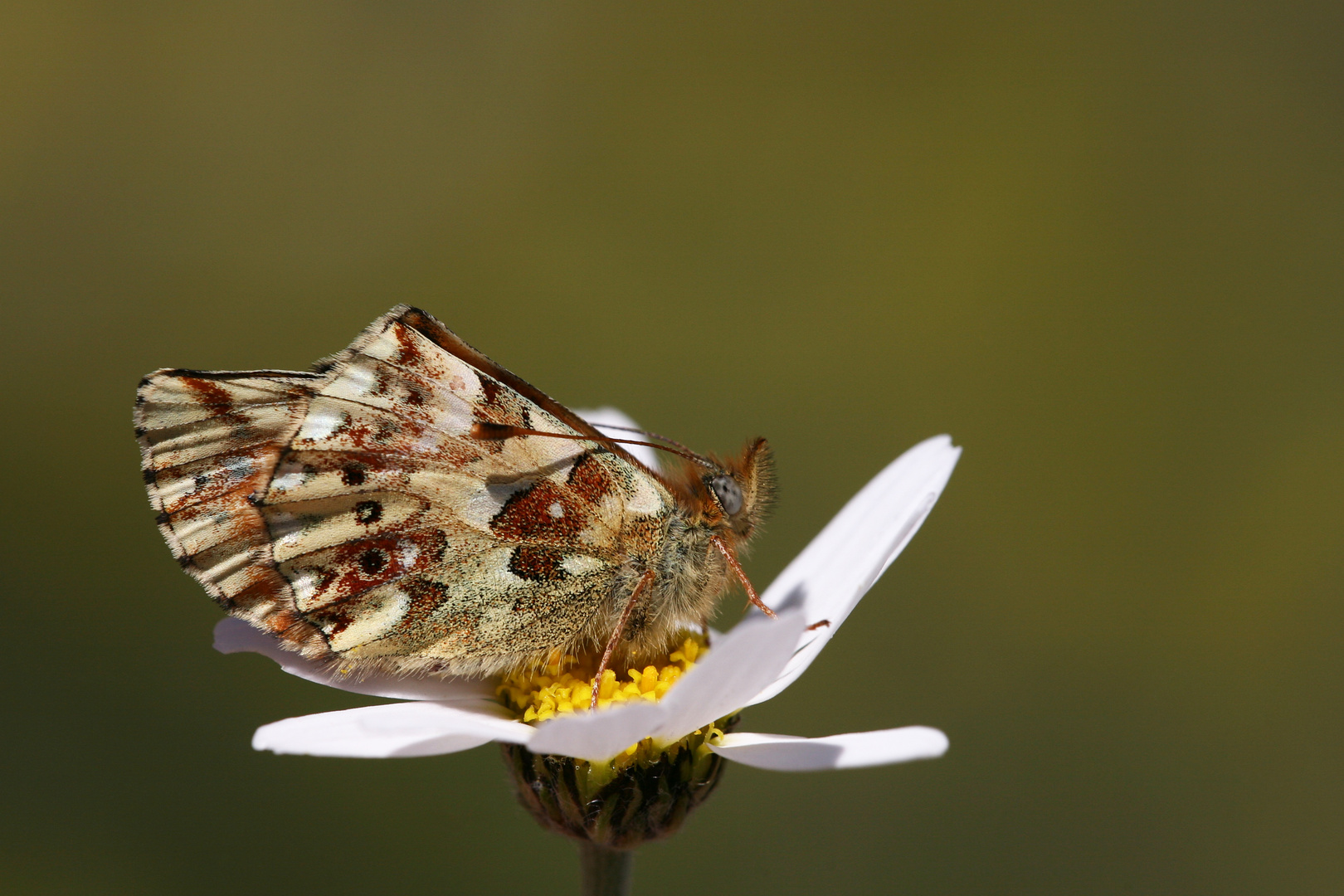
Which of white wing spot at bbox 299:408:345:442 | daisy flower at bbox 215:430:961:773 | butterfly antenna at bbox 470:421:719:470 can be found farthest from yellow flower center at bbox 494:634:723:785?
white wing spot at bbox 299:408:345:442

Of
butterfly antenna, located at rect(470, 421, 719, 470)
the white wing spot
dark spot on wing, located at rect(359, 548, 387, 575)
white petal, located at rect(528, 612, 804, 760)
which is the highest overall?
butterfly antenna, located at rect(470, 421, 719, 470)

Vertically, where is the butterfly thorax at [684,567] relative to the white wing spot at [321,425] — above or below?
below

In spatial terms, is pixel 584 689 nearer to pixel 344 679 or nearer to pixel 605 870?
pixel 605 870

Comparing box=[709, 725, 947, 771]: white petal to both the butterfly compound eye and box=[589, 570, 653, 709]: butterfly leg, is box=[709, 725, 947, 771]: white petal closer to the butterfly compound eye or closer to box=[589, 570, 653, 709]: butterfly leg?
box=[589, 570, 653, 709]: butterfly leg

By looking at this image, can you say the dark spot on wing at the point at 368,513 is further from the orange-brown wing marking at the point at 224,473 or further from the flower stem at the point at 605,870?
the flower stem at the point at 605,870

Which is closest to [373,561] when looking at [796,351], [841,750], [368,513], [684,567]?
[368,513]

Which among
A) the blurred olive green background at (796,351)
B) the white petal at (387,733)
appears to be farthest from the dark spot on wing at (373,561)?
the blurred olive green background at (796,351)
